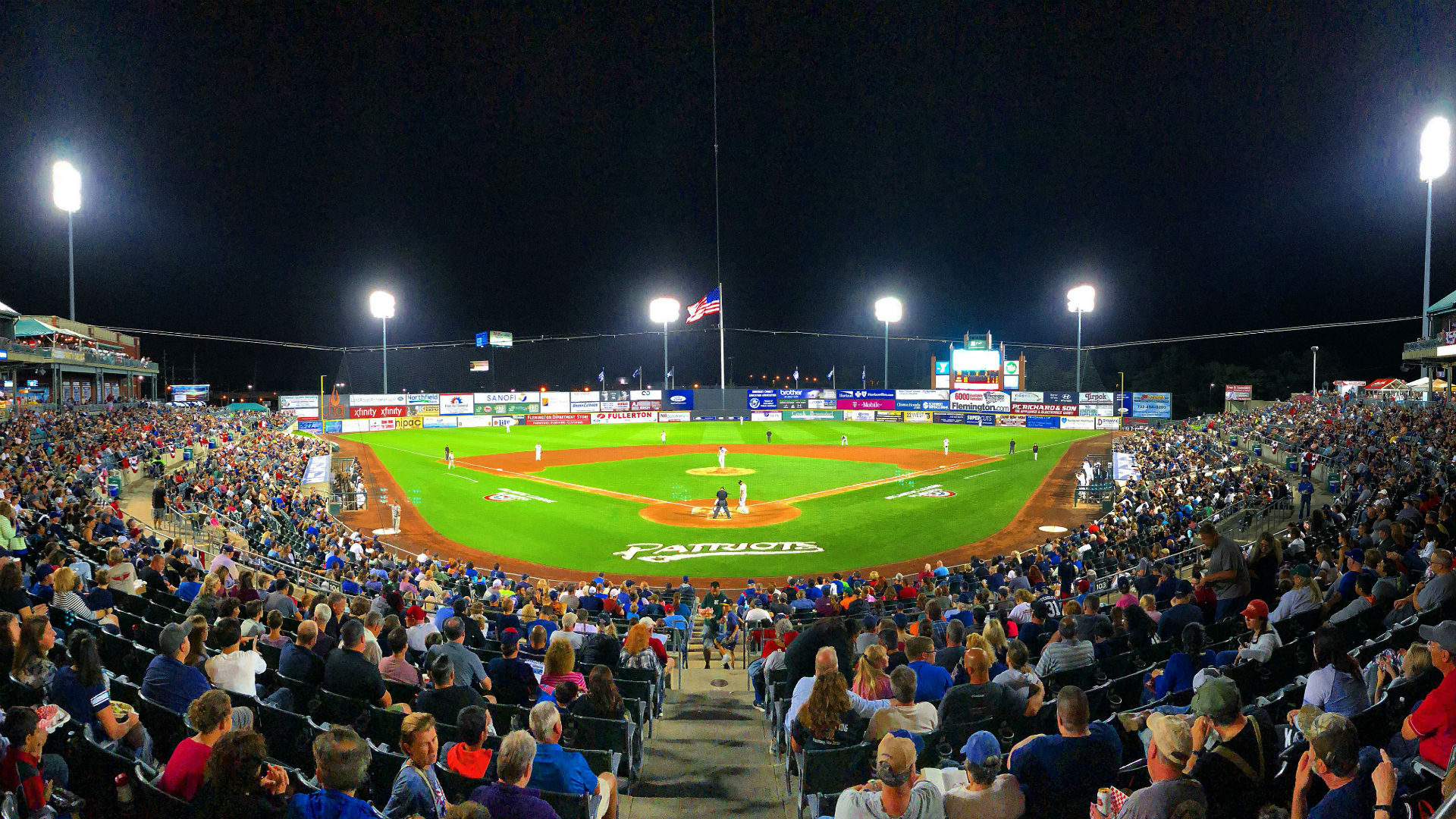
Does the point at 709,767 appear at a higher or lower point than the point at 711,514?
higher

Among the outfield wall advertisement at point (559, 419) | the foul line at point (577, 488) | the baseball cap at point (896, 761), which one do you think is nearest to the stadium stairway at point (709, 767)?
the baseball cap at point (896, 761)

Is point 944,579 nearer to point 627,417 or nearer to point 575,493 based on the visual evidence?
point 575,493

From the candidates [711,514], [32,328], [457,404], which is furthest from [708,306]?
[32,328]

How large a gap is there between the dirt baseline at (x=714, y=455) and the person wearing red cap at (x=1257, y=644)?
115 ft

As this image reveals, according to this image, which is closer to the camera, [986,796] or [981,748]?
[986,796]

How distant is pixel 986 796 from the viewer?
3.59 meters

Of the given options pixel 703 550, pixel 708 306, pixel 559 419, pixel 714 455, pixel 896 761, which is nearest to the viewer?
pixel 896 761

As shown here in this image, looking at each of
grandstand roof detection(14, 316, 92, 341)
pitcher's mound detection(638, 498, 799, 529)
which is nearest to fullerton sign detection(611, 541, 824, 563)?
pitcher's mound detection(638, 498, 799, 529)

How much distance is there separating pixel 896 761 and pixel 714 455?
4505 centimetres

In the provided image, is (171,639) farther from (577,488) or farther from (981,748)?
(577,488)

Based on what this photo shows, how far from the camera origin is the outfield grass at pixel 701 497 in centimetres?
2208

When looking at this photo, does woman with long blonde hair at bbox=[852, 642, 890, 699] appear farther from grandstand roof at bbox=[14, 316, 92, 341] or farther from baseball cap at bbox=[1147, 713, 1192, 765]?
grandstand roof at bbox=[14, 316, 92, 341]

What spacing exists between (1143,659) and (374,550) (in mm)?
20218

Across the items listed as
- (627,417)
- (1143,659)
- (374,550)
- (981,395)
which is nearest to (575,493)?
(374,550)
